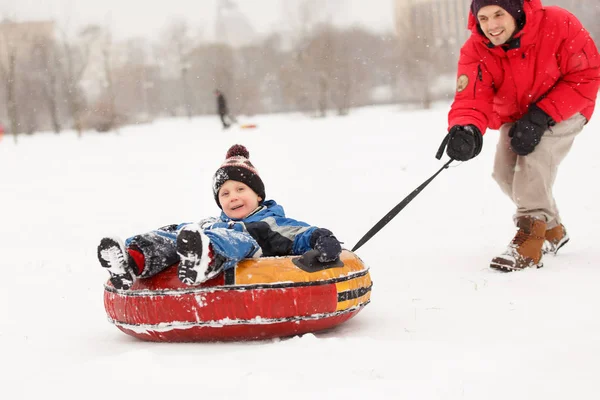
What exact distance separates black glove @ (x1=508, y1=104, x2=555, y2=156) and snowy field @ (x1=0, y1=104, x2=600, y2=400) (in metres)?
0.77

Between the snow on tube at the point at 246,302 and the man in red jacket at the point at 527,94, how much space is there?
1.54m

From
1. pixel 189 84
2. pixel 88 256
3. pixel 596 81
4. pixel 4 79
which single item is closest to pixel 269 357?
pixel 596 81


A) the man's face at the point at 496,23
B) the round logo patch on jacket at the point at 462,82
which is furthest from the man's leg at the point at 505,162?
the man's face at the point at 496,23

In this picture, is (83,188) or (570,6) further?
(570,6)

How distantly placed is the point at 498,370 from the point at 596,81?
2.62 metres

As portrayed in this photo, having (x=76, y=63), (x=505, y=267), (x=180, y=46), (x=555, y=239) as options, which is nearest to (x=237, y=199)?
(x=505, y=267)

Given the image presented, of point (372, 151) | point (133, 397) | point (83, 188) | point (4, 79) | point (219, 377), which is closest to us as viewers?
point (133, 397)

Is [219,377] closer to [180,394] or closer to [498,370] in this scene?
[180,394]

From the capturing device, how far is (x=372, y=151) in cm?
1223

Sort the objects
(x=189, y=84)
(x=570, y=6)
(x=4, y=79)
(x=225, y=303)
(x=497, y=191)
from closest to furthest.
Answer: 1. (x=225, y=303)
2. (x=497, y=191)
3. (x=4, y=79)
4. (x=570, y=6)
5. (x=189, y=84)

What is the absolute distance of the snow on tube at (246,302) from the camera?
2840 millimetres

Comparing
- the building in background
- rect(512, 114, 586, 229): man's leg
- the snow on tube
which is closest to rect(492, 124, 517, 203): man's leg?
rect(512, 114, 586, 229): man's leg

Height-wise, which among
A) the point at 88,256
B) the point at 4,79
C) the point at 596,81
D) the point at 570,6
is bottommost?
the point at 88,256

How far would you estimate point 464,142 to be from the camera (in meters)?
4.09
